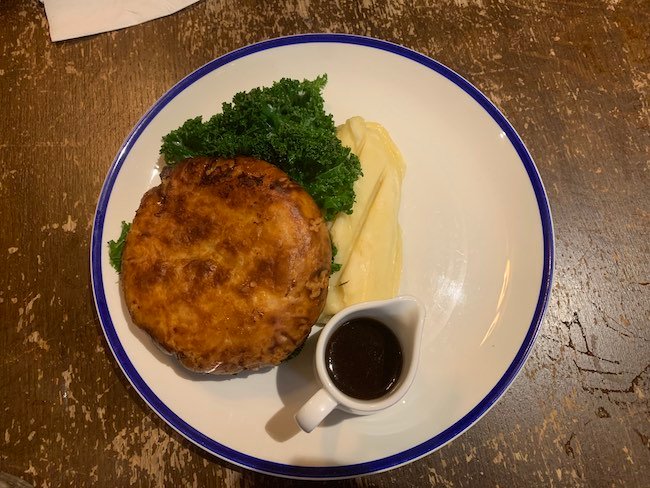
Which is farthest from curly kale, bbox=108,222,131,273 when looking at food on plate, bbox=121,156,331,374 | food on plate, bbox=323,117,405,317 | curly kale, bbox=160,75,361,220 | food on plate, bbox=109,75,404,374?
food on plate, bbox=323,117,405,317

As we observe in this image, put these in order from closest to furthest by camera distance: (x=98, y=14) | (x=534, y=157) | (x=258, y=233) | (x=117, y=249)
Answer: (x=258, y=233), (x=117, y=249), (x=534, y=157), (x=98, y=14)

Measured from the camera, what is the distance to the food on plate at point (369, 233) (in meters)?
2.09

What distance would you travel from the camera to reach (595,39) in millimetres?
2598

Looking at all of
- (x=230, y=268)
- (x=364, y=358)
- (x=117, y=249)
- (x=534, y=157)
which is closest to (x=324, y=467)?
(x=364, y=358)

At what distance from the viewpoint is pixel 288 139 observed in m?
1.99

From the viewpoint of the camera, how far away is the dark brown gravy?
1.79 metres

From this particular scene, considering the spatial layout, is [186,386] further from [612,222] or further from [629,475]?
[612,222]

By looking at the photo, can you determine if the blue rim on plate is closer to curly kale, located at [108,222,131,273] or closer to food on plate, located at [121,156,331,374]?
curly kale, located at [108,222,131,273]

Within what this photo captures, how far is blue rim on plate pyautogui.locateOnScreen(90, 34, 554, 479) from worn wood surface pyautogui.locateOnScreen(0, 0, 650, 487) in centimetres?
23

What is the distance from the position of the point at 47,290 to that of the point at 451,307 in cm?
187

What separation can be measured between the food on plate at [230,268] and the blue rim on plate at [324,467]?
0.25 metres

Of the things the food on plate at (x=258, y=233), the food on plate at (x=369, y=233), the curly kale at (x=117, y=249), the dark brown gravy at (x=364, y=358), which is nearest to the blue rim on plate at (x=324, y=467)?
the curly kale at (x=117, y=249)

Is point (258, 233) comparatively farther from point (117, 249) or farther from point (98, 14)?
point (98, 14)

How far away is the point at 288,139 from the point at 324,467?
1298 mm
